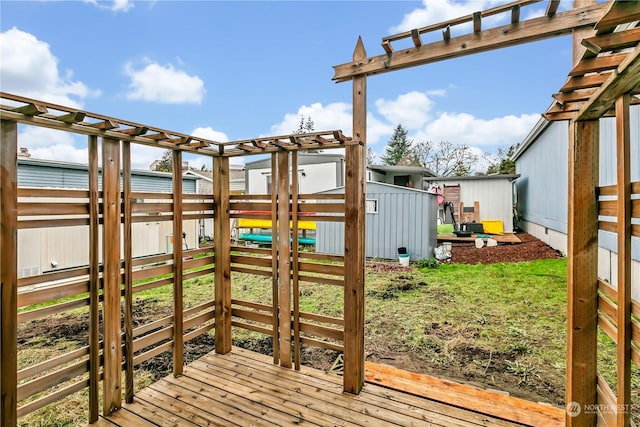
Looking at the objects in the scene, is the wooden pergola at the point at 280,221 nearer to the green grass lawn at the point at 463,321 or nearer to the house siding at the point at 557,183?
the green grass lawn at the point at 463,321

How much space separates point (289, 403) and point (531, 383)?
220 centimetres

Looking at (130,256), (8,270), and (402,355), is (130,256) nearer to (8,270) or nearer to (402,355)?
(8,270)

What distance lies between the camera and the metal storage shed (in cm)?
782

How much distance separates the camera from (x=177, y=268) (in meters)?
2.81

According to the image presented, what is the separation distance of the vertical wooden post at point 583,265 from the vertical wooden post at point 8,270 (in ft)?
10.8

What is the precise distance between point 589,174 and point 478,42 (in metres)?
1.11

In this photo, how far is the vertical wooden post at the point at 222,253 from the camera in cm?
322

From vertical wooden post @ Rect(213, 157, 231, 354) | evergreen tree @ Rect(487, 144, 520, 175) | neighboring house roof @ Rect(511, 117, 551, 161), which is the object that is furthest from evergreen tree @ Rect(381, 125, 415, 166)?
vertical wooden post @ Rect(213, 157, 231, 354)

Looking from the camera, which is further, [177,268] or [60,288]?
[177,268]

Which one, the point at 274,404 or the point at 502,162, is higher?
the point at 502,162

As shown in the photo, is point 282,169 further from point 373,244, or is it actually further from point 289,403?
point 373,244

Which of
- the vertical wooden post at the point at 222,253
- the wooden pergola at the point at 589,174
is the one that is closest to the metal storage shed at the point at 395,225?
the vertical wooden post at the point at 222,253

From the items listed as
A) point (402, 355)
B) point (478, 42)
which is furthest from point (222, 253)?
point (478, 42)

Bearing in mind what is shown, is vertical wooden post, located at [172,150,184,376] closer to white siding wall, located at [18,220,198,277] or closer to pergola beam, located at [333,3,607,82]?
pergola beam, located at [333,3,607,82]
